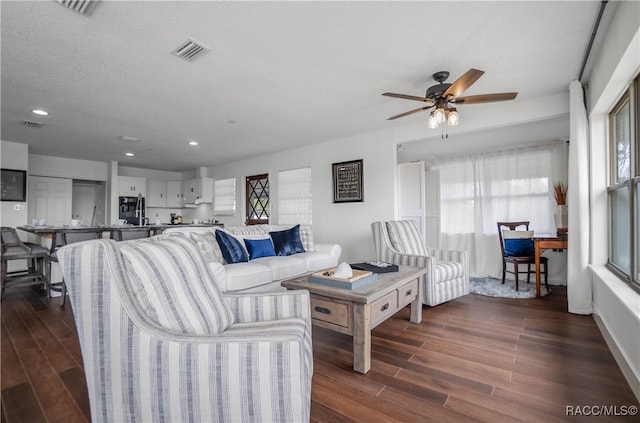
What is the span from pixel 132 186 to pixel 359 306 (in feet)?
24.3

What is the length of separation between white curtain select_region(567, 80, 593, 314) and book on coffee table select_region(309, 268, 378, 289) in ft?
7.39

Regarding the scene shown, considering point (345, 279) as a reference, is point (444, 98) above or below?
above

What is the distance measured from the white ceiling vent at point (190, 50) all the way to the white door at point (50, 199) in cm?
613

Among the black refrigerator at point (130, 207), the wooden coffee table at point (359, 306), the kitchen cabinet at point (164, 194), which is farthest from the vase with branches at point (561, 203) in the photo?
the kitchen cabinet at point (164, 194)

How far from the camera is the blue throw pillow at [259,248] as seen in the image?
3740 millimetres

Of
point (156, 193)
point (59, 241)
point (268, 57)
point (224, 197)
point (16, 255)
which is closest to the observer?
point (268, 57)

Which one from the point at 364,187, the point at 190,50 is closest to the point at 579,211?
the point at 364,187

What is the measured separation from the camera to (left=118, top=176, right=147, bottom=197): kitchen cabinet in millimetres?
7176

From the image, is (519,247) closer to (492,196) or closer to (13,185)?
(492,196)

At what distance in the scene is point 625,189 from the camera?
92.7 inches

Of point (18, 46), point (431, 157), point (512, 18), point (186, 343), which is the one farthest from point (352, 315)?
point (431, 157)

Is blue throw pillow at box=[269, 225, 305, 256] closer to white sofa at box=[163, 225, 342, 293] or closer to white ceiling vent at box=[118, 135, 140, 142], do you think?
white sofa at box=[163, 225, 342, 293]

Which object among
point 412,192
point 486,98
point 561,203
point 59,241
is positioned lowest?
point 59,241

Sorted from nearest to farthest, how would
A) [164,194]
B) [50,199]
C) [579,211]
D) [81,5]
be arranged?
[81,5] → [579,211] → [50,199] → [164,194]
